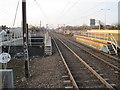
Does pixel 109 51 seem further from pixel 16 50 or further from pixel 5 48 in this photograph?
pixel 5 48

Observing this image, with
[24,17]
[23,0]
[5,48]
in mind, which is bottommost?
[5,48]

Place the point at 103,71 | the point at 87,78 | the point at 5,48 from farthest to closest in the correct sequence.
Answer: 1. the point at 5,48
2. the point at 103,71
3. the point at 87,78

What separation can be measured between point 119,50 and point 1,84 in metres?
11.8

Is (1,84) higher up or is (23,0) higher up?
(23,0)

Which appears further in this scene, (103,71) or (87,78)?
(103,71)

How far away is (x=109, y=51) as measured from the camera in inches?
578

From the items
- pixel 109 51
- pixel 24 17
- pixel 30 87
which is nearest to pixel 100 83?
pixel 30 87

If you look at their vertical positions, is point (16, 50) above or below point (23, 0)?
below

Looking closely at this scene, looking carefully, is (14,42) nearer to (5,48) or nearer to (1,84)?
(5,48)

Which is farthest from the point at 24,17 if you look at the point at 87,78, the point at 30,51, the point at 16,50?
the point at 16,50

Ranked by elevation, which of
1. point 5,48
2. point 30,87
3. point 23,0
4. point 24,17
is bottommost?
point 30,87

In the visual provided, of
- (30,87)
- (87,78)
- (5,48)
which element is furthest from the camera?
(5,48)

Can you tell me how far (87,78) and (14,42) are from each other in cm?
1154

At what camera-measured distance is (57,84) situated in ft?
22.6
